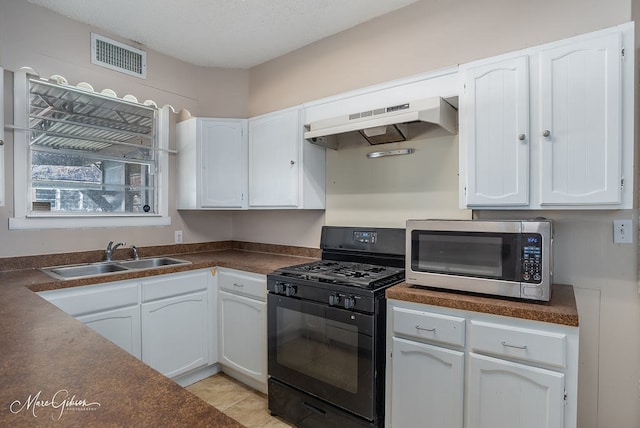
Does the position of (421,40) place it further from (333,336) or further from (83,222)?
(83,222)

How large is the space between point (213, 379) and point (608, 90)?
297 cm

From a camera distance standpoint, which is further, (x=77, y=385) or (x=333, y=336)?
(x=333, y=336)

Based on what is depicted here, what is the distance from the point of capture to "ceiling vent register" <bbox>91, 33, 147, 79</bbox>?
2.59m

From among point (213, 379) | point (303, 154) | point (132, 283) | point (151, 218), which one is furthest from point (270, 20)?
point (213, 379)

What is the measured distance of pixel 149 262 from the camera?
278 cm

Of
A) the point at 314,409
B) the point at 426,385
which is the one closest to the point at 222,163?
the point at 314,409

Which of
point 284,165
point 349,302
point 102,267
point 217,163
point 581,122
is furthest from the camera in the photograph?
point 217,163

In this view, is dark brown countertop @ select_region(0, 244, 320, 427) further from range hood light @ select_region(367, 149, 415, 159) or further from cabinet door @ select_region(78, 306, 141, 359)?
range hood light @ select_region(367, 149, 415, 159)

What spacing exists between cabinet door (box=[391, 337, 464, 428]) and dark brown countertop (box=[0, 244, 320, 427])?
123 centimetres

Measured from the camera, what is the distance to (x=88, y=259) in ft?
8.40

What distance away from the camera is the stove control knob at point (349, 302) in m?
1.78

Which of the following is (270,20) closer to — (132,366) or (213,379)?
(132,366)

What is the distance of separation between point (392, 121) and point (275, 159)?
42.2 inches

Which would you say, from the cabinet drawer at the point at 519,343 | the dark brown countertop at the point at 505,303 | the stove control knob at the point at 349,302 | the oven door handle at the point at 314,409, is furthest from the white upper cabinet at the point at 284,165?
the cabinet drawer at the point at 519,343
